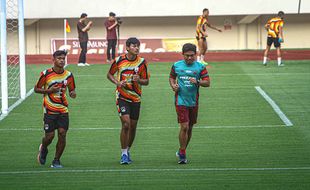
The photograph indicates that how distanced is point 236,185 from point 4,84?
33.1 ft

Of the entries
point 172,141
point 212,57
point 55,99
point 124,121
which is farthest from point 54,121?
point 212,57

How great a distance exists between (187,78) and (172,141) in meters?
3.53

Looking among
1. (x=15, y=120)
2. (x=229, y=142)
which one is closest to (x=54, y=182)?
(x=229, y=142)

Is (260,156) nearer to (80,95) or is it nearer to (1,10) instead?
(1,10)

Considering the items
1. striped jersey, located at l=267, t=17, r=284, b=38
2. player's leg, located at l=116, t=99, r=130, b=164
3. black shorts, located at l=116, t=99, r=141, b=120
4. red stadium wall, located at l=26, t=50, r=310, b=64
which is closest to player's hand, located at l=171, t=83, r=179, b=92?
black shorts, located at l=116, t=99, r=141, b=120

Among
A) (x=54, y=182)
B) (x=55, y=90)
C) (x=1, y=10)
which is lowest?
(x=54, y=182)

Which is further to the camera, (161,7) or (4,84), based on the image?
(161,7)

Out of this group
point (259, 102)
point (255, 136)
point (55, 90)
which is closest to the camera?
point (55, 90)

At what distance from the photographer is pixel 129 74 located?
1517cm

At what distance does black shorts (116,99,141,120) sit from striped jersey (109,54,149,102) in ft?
0.21

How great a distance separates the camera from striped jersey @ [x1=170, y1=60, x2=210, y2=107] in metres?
15.1

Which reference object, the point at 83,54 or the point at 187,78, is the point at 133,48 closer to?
the point at 187,78

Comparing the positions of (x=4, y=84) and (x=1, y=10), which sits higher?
(x=1, y=10)

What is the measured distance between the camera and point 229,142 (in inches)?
716
